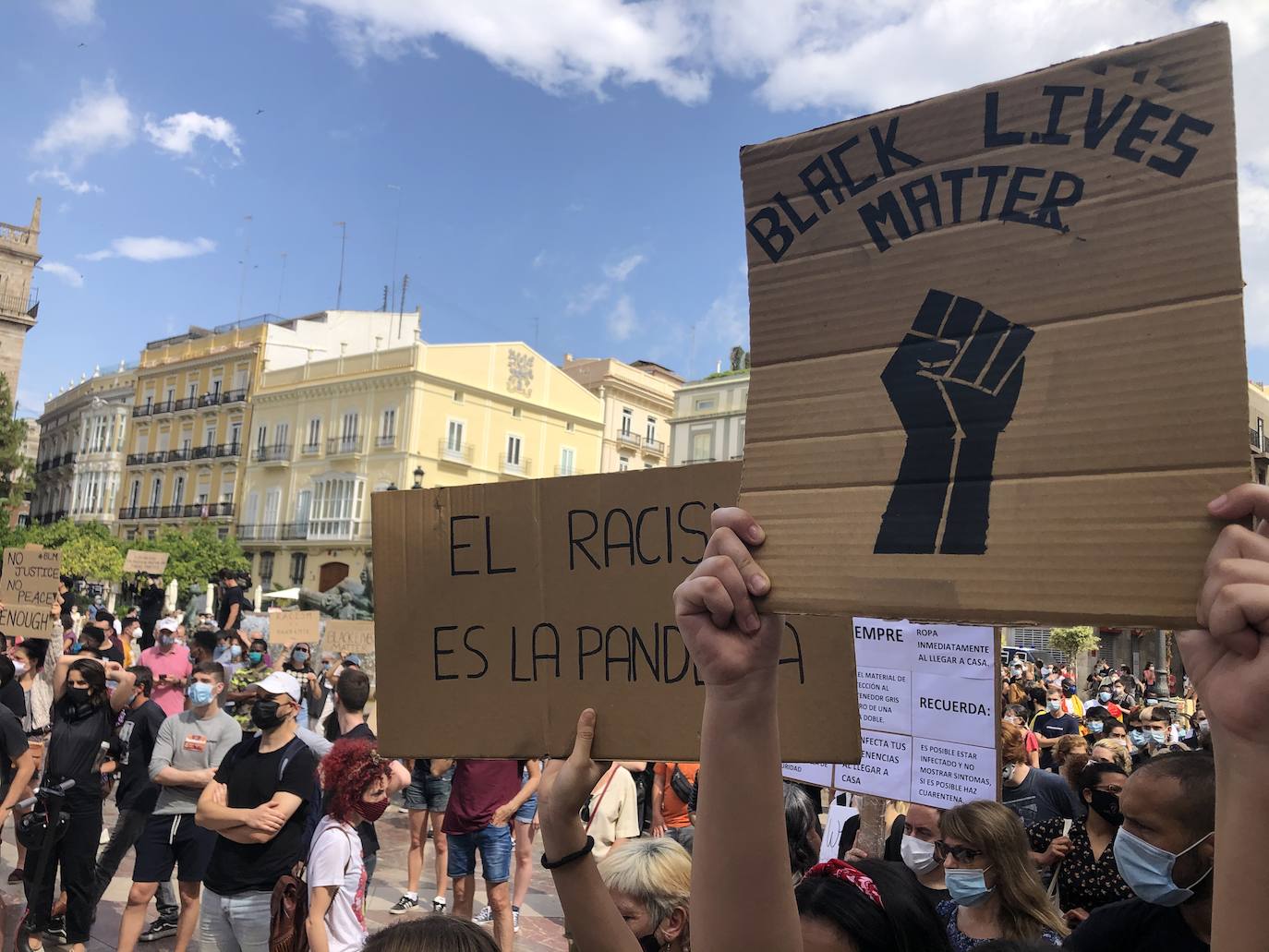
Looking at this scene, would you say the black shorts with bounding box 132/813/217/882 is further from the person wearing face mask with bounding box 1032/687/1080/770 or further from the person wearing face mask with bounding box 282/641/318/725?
the person wearing face mask with bounding box 1032/687/1080/770

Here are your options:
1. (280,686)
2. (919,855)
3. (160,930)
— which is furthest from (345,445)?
(919,855)

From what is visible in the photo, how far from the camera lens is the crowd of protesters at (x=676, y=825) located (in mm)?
1405

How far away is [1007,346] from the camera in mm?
1325

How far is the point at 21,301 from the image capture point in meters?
49.2

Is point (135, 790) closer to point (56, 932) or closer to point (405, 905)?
point (56, 932)

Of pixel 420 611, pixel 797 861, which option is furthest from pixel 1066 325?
pixel 797 861

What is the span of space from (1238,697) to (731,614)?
24.6 inches

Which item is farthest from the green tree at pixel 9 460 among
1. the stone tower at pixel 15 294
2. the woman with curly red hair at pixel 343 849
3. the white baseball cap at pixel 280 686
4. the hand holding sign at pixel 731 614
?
the hand holding sign at pixel 731 614

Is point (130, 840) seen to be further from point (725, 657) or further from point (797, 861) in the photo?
point (725, 657)

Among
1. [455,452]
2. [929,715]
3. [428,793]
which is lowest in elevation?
[428,793]

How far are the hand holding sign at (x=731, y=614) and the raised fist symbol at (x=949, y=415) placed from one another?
0.19 meters

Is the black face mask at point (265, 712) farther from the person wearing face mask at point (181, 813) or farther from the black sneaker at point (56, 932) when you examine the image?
the black sneaker at point (56, 932)

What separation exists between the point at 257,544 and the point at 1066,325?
5211cm

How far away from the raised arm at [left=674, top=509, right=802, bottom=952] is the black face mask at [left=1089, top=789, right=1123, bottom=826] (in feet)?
10.8
